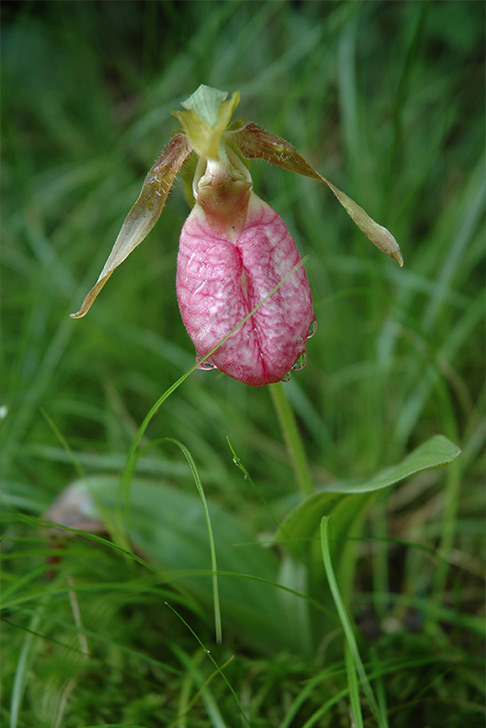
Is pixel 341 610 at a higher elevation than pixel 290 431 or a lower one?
lower

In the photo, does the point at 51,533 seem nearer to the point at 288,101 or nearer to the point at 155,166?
the point at 155,166

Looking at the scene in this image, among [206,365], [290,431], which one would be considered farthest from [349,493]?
[206,365]

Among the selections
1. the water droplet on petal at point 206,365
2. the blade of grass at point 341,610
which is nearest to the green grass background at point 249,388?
the blade of grass at point 341,610

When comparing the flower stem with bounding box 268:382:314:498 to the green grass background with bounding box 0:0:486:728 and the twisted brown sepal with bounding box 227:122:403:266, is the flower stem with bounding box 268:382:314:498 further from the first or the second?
the twisted brown sepal with bounding box 227:122:403:266

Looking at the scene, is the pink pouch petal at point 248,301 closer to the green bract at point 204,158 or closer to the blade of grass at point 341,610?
the green bract at point 204,158

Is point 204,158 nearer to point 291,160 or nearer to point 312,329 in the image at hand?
point 291,160

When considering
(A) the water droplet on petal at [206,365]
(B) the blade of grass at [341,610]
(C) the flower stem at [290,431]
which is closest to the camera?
(B) the blade of grass at [341,610]

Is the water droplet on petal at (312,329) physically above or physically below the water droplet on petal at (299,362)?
above

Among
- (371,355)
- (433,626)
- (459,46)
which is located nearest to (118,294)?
(371,355)
